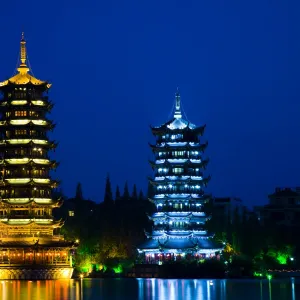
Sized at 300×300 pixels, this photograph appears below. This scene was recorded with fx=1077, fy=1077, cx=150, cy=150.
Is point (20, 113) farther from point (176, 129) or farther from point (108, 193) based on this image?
point (108, 193)

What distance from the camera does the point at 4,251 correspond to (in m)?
113

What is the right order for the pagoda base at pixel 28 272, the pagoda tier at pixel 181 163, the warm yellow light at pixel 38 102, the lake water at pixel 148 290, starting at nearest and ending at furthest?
1. the lake water at pixel 148 290
2. the pagoda base at pixel 28 272
3. the warm yellow light at pixel 38 102
4. the pagoda tier at pixel 181 163

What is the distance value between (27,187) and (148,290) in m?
29.0

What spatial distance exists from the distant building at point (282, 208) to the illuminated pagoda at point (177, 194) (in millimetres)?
39497

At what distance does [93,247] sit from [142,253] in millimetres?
5797

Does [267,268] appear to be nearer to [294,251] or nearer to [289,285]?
[294,251]

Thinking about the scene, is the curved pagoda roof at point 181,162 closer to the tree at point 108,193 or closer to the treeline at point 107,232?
the treeline at point 107,232

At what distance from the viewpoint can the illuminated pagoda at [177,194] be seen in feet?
414

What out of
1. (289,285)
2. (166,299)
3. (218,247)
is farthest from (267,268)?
(166,299)

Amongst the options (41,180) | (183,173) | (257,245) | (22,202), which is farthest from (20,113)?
(257,245)

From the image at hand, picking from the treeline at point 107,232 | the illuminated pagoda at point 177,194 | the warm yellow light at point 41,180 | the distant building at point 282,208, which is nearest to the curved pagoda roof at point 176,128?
the illuminated pagoda at point 177,194

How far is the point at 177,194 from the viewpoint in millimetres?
130125

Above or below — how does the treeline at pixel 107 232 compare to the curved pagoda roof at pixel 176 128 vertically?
below

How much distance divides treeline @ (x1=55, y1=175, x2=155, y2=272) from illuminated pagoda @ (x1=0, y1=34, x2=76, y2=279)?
8298 mm
